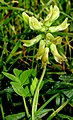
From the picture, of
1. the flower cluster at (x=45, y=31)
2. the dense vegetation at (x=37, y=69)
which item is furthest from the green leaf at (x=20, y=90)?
the flower cluster at (x=45, y=31)

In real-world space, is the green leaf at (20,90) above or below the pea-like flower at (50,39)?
below

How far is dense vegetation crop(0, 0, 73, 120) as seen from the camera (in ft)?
2.84

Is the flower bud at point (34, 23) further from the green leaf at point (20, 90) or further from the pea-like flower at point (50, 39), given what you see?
the green leaf at point (20, 90)

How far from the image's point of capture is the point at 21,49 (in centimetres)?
138

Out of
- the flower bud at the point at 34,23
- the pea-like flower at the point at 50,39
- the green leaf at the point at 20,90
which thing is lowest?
the green leaf at the point at 20,90

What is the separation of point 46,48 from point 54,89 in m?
0.17

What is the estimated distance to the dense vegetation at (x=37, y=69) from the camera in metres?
0.87

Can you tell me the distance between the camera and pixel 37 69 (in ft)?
3.93

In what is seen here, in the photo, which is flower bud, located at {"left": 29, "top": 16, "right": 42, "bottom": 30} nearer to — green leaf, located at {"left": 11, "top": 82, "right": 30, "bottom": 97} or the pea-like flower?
the pea-like flower

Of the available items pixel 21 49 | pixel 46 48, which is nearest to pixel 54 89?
pixel 46 48

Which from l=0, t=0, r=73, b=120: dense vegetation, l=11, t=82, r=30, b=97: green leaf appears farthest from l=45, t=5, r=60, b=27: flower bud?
l=11, t=82, r=30, b=97: green leaf

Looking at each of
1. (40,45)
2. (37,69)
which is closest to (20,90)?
(40,45)

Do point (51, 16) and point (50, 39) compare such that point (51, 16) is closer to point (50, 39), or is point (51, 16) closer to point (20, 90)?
point (50, 39)

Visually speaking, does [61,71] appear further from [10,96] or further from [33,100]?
[33,100]
